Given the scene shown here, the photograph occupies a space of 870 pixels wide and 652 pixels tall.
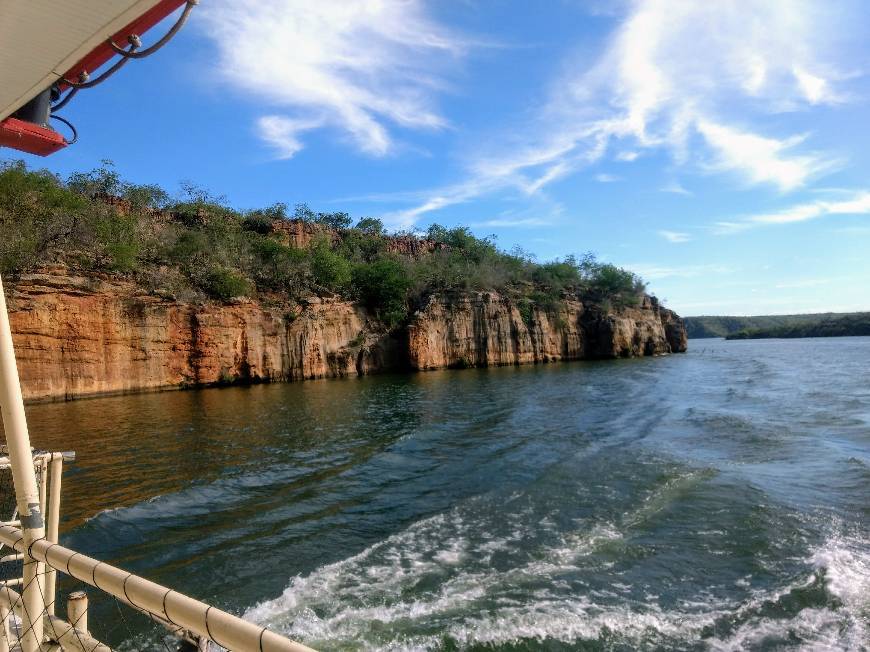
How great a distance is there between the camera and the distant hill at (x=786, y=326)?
115 meters

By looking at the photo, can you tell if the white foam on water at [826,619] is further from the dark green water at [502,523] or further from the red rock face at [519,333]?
the red rock face at [519,333]

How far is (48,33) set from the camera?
203 centimetres

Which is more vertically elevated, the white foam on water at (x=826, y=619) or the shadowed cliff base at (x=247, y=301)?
the shadowed cliff base at (x=247, y=301)

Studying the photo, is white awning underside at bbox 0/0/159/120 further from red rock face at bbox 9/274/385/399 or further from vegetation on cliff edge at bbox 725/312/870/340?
vegetation on cliff edge at bbox 725/312/870/340

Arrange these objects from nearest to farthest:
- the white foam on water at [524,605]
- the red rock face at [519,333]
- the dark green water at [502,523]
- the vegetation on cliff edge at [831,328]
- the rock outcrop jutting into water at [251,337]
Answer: the white foam on water at [524,605], the dark green water at [502,523], the rock outcrop jutting into water at [251,337], the red rock face at [519,333], the vegetation on cliff edge at [831,328]

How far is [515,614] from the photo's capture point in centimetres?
579

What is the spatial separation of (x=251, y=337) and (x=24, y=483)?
1275 inches

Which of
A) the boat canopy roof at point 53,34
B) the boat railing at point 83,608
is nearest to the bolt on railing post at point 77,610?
the boat railing at point 83,608

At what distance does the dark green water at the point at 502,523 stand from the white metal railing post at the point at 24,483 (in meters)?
3.34

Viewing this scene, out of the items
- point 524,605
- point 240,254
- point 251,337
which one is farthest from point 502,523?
point 240,254

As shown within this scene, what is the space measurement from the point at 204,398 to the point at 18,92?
975 inches

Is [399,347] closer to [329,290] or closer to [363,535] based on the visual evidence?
[329,290]

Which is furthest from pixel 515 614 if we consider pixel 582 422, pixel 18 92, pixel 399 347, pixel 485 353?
pixel 485 353

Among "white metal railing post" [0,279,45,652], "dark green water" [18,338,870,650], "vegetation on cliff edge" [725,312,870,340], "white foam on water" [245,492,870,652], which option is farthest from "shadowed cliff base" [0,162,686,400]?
"vegetation on cliff edge" [725,312,870,340]
